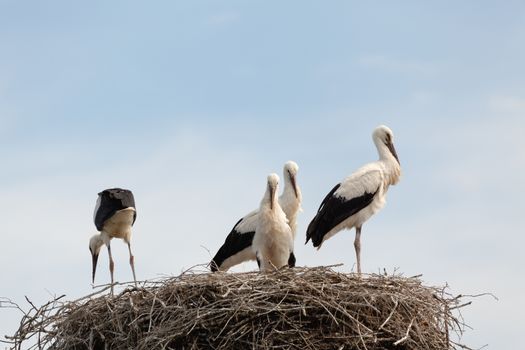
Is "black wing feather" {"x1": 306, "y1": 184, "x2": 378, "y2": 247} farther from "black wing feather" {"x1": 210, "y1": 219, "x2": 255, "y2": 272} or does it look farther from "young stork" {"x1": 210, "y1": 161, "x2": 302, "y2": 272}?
"black wing feather" {"x1": 210, "y1": 219, "x2": 255, "y2": 272}

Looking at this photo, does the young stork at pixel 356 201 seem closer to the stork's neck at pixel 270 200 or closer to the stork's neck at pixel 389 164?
the stork's neck at pixel 389 164

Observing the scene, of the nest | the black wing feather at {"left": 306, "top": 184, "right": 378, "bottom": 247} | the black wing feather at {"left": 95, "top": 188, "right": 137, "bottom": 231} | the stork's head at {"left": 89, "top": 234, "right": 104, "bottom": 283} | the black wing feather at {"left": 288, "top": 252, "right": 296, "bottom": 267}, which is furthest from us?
the stork's head at {"left": 89, "top": 234, "right": 104, "bottom": 283}

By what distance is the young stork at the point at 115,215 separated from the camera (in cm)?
1320

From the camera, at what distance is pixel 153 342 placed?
8.46 metres

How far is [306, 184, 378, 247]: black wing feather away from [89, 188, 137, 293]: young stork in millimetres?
2263

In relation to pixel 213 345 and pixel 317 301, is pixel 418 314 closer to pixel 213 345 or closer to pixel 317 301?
pixel 317 301

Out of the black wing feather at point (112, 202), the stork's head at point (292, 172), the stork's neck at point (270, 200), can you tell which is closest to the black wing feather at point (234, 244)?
the stork's head at point (292, 172)

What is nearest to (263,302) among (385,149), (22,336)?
(22,336)

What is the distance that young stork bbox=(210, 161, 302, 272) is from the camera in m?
12.0

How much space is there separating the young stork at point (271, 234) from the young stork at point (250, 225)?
974 mm

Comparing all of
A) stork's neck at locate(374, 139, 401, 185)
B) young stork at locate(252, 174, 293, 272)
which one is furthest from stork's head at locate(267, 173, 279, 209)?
stork's neck at locate(374, 139, 401, 185)

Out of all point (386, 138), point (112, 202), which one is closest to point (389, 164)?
point (386, 138)

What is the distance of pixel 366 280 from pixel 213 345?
1221 millimetres

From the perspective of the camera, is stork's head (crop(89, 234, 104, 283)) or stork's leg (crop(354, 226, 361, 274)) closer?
stork's leg (crop(354, 226, 361, 274))
